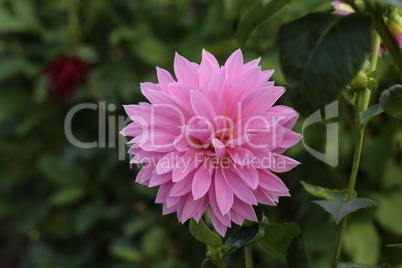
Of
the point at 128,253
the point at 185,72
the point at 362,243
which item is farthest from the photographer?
the point at 128,253

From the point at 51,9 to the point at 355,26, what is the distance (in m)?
1.62

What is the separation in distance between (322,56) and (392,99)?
0.08m

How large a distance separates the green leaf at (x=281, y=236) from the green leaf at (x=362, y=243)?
1.99ft

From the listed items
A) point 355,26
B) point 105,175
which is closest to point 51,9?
point 105,175

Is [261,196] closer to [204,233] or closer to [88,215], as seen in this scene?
[204,233]

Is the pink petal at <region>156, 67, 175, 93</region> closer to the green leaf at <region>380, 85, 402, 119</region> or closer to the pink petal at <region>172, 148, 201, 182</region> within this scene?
the pink petal at <region>172, 148, 201, 182</region>

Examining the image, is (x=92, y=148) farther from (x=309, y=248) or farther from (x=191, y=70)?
(x=191, y=70)

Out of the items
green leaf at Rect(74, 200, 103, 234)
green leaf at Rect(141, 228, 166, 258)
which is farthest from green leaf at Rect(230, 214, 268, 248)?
green leaf at Rect(74, 200, 103, 234)

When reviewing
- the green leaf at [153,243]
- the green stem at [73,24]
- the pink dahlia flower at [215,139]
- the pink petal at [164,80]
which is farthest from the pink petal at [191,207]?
the green stem at [73,24]

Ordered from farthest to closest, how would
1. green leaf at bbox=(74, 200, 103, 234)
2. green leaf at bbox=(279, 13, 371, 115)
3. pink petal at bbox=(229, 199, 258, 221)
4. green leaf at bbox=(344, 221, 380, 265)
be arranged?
1. green leaf at bbox=(74, 200, 103, 234)
2. green leaf at bbox=(344, 221, 380, 265)
3. pink petal at bbox=(229, 199, 258, 221)
4. green leaf at bbox=(279, 13, 371, 115)

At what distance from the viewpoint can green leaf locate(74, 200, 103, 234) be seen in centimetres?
155

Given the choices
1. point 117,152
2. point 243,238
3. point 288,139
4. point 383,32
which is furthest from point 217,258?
point 117,152

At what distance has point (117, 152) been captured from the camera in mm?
1544

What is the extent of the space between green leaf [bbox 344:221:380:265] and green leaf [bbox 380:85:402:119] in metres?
0.74
